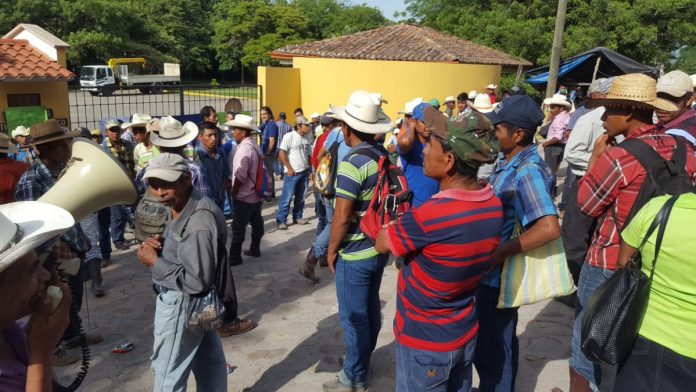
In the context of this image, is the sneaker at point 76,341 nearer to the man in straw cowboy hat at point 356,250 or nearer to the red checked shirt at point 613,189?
the man in straw cowboy hat at point 356,250

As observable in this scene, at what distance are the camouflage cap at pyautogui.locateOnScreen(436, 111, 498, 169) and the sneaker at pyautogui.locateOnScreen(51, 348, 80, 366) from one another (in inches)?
135

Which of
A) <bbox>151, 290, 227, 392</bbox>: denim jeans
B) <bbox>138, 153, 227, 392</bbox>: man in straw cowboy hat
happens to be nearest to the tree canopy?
<bbox>138, 153, 227, 392</bbox>: man in straw cowboy hat

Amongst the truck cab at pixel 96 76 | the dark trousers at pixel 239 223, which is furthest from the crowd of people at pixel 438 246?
the truck cab at pixel 96 76

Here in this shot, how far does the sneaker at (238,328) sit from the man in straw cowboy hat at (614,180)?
269 cm

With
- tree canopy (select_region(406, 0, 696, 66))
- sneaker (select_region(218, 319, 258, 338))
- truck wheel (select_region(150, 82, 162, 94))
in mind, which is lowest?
sneaker (select_region(218, 319, 258, 338))

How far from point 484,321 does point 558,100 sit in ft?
20.9

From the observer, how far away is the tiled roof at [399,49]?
53.8 feet

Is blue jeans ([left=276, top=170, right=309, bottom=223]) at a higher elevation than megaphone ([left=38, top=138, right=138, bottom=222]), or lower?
lower

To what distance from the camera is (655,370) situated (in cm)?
231

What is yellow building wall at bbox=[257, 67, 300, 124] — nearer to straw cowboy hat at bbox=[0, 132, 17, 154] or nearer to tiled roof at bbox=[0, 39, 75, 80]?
tiled roof at bbox=[0, 39, 75, 80]

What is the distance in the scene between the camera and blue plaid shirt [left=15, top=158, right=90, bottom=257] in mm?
3840

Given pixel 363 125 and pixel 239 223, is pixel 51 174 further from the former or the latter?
pixel 363 125

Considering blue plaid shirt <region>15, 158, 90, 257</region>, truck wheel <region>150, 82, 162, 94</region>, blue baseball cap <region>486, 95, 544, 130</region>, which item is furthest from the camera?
truck wheel <region>150, 82, 162, 94</region>

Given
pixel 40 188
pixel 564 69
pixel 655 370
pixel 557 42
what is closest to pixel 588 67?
pixel 564 69
